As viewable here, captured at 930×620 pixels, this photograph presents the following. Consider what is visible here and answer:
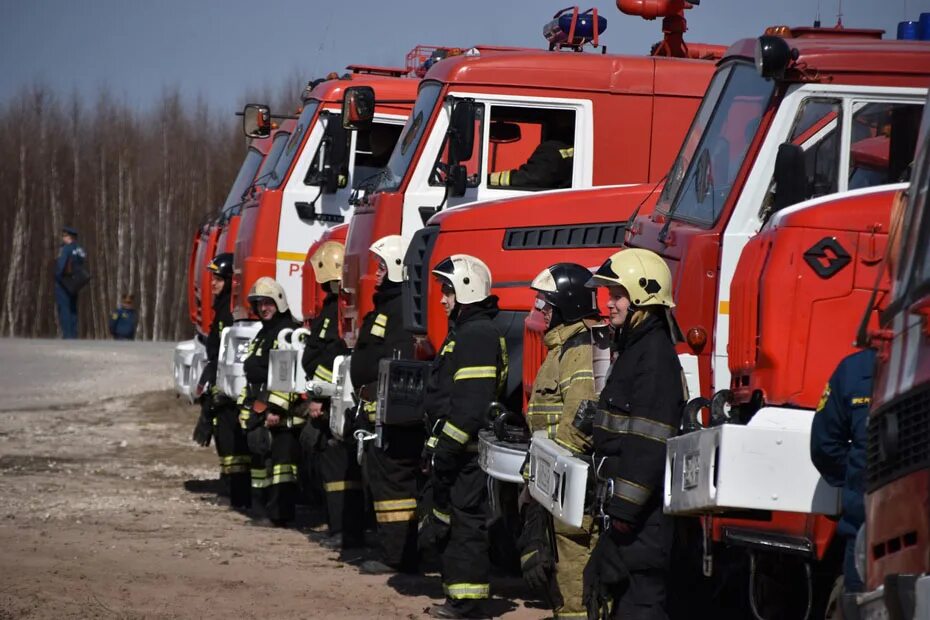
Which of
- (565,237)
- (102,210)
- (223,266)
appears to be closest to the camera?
(565,237)

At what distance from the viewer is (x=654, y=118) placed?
11477 mm

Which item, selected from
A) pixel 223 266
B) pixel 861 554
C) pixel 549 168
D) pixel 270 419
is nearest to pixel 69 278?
pixel 223 266

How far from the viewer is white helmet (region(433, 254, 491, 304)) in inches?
369

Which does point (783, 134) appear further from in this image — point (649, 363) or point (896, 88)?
point (649, 363)

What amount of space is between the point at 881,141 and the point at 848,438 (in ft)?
7.53

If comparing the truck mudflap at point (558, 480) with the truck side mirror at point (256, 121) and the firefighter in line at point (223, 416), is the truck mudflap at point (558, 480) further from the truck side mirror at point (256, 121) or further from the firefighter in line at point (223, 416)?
the truck side mirror at point (256, 121)

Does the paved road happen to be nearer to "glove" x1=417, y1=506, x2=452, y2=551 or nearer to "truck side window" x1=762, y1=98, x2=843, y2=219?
"glove" x1=417, y1=506, x2=452, y2=551

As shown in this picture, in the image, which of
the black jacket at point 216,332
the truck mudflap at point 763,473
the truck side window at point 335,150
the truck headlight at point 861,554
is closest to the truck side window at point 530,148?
the truck side window at point 335,150

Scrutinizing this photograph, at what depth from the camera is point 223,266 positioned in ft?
52.3

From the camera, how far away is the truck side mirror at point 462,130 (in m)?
11.2

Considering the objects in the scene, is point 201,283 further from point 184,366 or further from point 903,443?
point 903,443

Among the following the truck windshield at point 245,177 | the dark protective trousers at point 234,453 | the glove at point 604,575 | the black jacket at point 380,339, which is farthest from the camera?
the truck windshield at point 245,177

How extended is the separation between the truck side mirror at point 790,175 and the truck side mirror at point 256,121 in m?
11.3

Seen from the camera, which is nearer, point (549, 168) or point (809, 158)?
point (809, 158)
